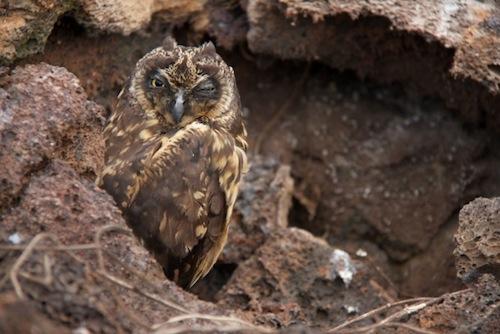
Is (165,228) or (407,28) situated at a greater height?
(407,28)

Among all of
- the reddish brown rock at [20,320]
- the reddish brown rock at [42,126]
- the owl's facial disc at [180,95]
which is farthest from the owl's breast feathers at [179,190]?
the reddish brown rock at [20,320]

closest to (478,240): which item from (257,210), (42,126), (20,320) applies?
(257,210)

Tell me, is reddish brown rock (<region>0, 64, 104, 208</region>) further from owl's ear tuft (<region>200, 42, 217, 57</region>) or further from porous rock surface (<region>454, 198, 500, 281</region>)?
porous rock surface (<region>454, 198, 500, 281</region>)

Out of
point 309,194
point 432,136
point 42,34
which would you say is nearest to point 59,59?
point 42,34

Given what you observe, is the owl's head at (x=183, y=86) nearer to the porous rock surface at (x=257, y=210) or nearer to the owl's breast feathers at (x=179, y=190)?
the owl's breast feathers at (x=179, y=190)

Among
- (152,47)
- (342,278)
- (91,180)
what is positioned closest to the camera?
(91,180)

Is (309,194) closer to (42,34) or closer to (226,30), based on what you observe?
(226,30)

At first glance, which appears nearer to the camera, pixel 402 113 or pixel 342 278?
pixel 342 278
